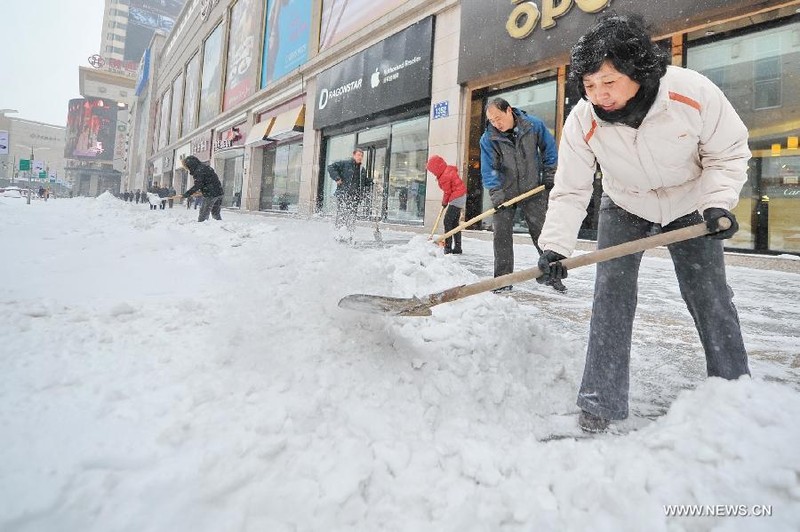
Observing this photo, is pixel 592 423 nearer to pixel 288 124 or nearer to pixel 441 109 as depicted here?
pixel 441 109

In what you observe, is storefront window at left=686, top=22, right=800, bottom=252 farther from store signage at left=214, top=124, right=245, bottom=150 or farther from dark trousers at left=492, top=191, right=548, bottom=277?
store signage at left=214, top=124, right=245, bottom=150

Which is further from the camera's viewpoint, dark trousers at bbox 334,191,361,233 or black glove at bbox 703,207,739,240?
dark trousers at bbox 334,191,361,233

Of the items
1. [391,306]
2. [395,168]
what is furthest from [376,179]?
[391,306]

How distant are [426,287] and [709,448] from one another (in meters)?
2.53

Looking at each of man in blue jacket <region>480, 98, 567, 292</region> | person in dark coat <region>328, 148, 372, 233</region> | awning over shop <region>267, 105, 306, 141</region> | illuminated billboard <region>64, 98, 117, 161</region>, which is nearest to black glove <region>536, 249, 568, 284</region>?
man in blue jacket <region>480, 98, 567, 292</region>

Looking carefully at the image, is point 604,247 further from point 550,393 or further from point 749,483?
point 749,483

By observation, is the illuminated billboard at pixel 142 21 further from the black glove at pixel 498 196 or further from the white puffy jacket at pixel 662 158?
the white puffy jacket at pixel 662 158

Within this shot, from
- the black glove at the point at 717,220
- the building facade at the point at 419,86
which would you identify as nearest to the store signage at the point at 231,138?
the building facade at the point at 419,86

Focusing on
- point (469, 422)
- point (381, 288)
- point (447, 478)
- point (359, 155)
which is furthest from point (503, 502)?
point (359, 155)

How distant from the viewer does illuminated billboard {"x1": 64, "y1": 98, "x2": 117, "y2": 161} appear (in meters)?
84.7

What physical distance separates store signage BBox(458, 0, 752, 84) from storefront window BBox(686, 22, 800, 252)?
2.52 feet

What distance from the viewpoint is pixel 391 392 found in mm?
1770

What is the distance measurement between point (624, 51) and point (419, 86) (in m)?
10.2

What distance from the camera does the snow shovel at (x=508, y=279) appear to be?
1.50 metres
